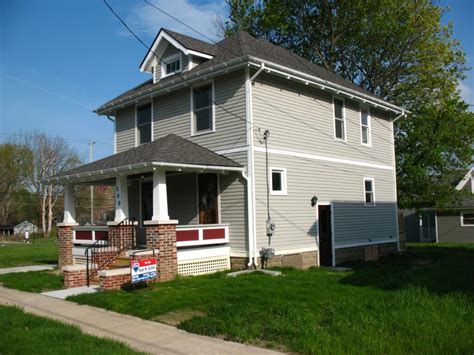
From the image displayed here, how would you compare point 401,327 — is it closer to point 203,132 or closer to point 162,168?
point 162,168

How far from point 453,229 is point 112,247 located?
2760 cm

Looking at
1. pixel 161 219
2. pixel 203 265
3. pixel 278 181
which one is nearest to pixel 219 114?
pixel 278 181

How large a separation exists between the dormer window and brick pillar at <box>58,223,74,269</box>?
652 cm

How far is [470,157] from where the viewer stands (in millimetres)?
25969

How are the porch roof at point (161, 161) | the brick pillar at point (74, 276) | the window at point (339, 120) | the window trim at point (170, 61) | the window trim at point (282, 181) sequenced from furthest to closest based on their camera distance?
1. the window at point (339, 120)
2. the window trim at point (170, 61)
3. the window trim at point (282, 181)
4. the porch roof at point (161, 161)
5. the brick pillar at point (74, 276)

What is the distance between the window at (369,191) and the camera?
1967 cm

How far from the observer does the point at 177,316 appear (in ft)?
27.3

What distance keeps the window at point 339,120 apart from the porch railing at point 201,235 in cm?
652

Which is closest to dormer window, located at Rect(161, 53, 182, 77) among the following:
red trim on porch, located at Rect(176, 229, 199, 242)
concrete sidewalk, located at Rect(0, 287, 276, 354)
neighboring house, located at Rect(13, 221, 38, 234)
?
red trim on porch, located at Rect(176, 229, 199, 242)

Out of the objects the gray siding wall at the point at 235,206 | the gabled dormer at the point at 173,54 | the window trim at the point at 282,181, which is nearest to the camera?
the gray siding wall at the point at 235,206

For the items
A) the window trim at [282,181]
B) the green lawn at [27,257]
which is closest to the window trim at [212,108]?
the window trim at [282,181]

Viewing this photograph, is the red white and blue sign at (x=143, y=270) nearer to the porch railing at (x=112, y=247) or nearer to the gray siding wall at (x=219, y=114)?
the porch railing at (x=112, y=247)

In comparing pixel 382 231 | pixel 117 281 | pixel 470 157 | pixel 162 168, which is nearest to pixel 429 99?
pixel 470 157

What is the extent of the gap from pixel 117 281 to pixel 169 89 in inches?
297
